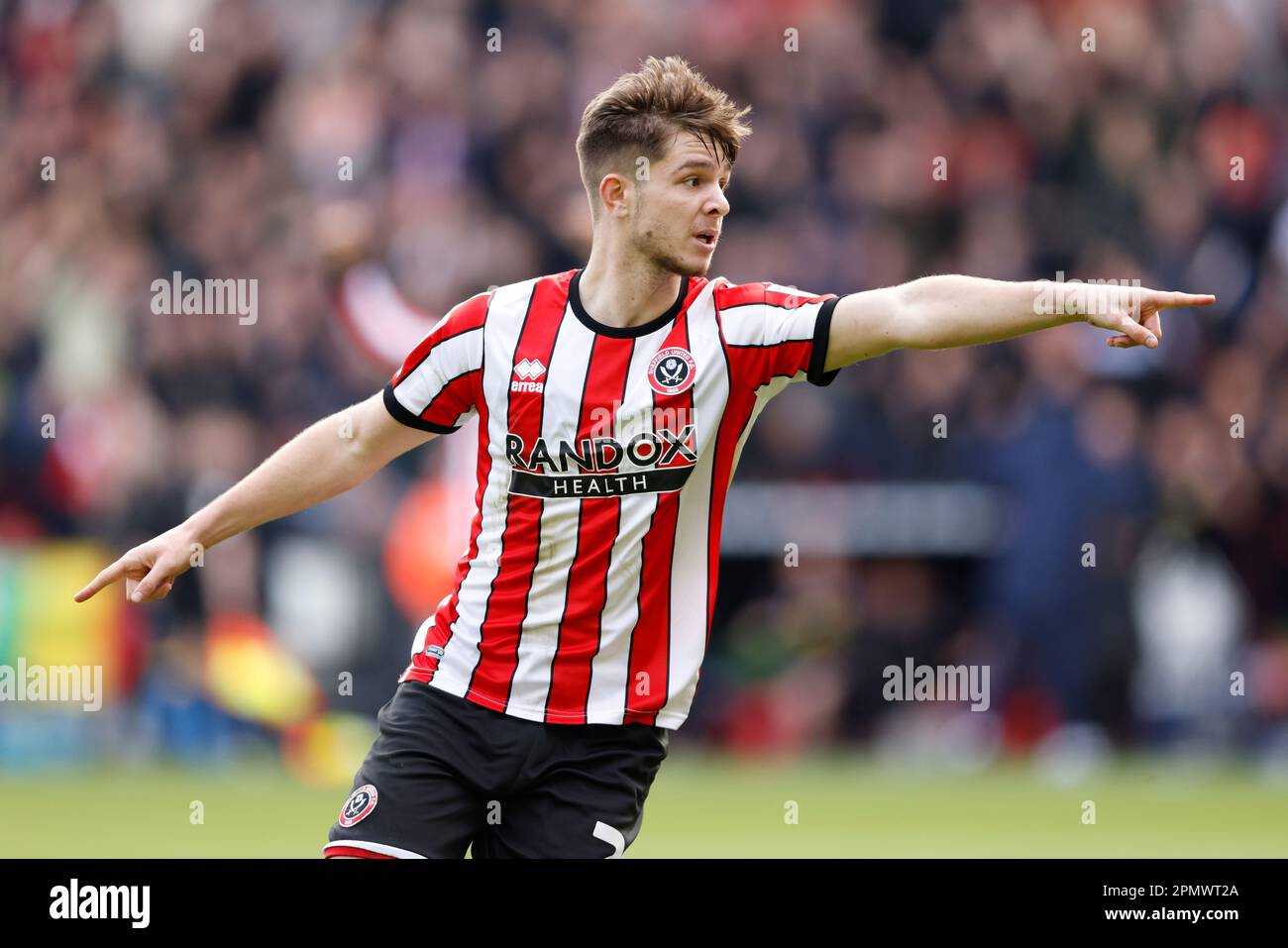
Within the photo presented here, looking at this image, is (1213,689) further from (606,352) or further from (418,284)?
(606,352)

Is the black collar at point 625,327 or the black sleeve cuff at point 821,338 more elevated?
the black collar at point 625,327

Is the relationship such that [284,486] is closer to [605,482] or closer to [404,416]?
[404,416]

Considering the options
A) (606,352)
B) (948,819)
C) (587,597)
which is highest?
(606,352)

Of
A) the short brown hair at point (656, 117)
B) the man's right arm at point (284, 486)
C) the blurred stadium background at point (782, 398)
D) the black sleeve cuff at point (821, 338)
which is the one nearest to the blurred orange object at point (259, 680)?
the blurred stadium background at point (782, 398)

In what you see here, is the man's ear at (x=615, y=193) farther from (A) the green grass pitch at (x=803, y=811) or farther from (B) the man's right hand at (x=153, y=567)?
(A) the green grass pitch at (x=803, y=811)

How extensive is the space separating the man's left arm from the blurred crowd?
6.80 meters

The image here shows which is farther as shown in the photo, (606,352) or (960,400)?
(960,400)

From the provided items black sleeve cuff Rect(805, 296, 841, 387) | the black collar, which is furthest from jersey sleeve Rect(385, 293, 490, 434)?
black sleeve cuff Rect(805, 296, 841, 387)

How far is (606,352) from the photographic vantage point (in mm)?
5418

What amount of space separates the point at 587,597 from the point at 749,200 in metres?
8.85

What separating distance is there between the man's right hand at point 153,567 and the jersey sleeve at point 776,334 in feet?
5.07

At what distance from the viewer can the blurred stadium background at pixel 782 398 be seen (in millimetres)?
12398

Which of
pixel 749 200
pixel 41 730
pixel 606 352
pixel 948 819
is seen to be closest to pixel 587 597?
pixel 606 352

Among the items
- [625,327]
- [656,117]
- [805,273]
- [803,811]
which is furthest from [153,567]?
[805,273]
